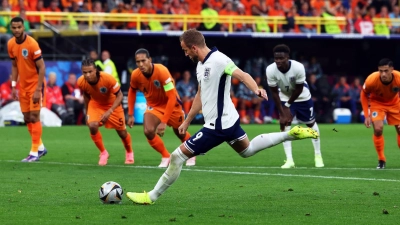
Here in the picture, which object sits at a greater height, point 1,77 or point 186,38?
point 186,38

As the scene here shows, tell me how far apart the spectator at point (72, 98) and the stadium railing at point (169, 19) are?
2.03 meters

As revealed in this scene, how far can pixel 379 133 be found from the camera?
1473 centimetres

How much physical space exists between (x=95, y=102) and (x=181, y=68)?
19492 mm

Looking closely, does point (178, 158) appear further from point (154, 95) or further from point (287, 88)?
point (287, 88)

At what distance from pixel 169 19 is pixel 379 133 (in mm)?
17788

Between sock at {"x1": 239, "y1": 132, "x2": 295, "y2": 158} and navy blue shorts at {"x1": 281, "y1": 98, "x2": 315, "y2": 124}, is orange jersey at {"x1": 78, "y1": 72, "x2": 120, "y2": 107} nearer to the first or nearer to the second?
navy blue shorts at {"x1": 281, "y1": 98, "x2": 315, "y2": 124}

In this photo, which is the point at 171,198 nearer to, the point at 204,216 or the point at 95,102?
the point at 204,216

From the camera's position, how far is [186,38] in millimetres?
9516

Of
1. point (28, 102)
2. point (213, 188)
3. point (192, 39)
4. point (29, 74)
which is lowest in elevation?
point (213, 188)

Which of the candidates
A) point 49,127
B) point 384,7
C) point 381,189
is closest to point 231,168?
point 381,189

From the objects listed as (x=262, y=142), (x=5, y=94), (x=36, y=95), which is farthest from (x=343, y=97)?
(x=262, y=142)

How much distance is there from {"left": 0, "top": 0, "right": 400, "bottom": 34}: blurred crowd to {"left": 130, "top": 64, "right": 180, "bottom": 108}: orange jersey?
1427 cm

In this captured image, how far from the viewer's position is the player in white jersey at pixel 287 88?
580 inches

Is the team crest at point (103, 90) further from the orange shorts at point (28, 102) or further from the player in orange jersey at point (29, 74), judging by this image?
the orange shorts at point (28, 102)
